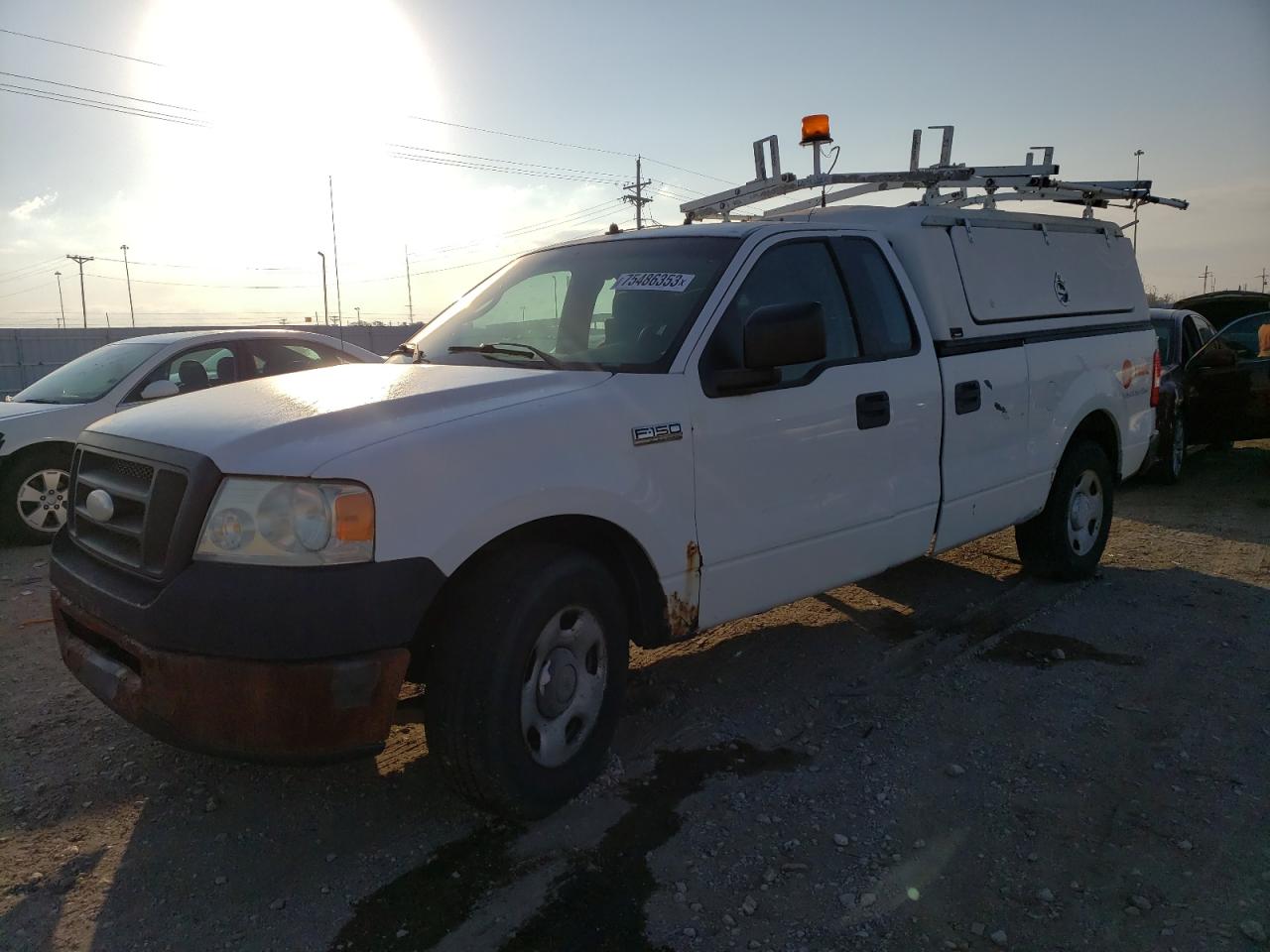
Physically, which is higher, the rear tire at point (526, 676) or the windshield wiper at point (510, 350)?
the windshield wiper at point (510, 350)

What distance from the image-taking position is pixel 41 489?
718cm

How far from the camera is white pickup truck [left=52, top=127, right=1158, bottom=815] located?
2471 mm

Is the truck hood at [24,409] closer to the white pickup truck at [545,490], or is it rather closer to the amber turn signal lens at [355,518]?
the white pickup truck at [545,490]

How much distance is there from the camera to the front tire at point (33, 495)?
23.0 ft

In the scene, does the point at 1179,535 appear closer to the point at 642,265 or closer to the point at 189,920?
the point at 642,265

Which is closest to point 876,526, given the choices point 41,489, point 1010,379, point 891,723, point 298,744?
point 891,723

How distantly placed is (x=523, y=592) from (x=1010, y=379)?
323cm

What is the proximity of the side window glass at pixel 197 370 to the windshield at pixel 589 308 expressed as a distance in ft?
13.2

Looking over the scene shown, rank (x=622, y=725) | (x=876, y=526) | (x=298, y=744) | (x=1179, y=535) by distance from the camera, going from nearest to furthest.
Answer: (x=298, y=744) < (x=622, y=725) < (x=876, y=526) < (x=1179, y=535)

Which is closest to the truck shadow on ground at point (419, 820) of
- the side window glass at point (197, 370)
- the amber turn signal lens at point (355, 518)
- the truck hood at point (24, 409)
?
the amber turn signal lens at point (355, 518)

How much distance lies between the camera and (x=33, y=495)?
23.4 ft

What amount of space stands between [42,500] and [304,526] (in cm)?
606

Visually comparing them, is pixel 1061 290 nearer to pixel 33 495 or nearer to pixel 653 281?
pixel 653 281

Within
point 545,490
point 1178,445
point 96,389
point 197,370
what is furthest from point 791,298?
point 1178,445
